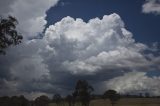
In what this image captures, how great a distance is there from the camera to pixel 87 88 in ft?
353

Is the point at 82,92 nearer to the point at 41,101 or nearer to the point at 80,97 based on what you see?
the point at 80,97

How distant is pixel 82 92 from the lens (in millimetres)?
107125

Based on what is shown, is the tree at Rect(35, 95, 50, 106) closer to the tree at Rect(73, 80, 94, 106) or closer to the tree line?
the tree line

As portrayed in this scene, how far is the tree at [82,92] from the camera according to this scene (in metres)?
106

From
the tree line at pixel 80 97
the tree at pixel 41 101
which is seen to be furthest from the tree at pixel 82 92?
the tree at pixel 41 101

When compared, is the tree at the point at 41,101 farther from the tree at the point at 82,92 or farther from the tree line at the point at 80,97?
the tree at the point at 82,92

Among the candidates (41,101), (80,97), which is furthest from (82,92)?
(41,101)

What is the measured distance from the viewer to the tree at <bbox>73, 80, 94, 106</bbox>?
349ft

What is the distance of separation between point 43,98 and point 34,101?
224 inches

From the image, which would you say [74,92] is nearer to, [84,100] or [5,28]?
[84,100]

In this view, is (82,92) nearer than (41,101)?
Yes

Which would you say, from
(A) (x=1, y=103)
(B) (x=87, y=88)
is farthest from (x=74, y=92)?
(A) (x=1, y=103)

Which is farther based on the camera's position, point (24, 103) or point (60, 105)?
point (60, 105)

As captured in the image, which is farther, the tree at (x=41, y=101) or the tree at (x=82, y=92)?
the tree at (x=41, y=101)
